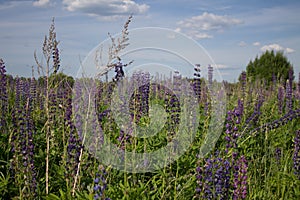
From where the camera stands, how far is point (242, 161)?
266 centimetres

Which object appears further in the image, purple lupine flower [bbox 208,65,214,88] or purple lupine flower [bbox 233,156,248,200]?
purple lupine flower [bbox 208,65,214,88]

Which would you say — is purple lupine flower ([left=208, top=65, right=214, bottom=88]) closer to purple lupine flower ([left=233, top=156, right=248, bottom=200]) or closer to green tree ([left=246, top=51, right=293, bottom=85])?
purple lupine flower ([left=233, top=156, right=248, bottom=200])

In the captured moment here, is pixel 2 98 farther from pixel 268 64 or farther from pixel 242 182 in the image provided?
pixel 268 64

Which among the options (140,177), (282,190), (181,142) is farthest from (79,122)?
(282,190)

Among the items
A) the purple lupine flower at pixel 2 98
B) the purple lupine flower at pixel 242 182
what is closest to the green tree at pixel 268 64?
the purple lupine flower at pixel 2 98

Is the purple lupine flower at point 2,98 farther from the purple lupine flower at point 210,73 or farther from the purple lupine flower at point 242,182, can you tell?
the purple lupine flower at point 210,73

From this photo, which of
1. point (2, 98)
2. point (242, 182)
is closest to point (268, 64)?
point (2, 98)

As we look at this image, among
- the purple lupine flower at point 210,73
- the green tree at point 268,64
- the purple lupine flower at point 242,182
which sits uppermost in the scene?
the green tree at point 268,64

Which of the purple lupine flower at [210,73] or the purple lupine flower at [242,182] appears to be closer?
the purple lupine flower at [242,182]

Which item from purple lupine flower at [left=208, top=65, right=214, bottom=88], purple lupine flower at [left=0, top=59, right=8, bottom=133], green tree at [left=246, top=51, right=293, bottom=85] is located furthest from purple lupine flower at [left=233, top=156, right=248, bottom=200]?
green tree at [left=246, top=51, right=293, bottom=85]

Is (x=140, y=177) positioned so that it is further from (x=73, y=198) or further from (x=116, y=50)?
(x=116, y=50)

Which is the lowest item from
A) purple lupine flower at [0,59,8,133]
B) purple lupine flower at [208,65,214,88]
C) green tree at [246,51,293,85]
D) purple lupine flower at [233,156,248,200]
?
purple lupine flower at [233,156,248,200]

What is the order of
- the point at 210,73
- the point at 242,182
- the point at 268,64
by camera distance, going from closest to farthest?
the point at 242,182 < the point at 210,73 < the point at 268,64

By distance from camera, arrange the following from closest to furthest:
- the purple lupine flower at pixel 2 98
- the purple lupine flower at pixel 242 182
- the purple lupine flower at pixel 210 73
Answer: the purple lupine flower at pixel 242 182 < the purple lupine flower at pixel 2 98 < the purple lupine flower at pixel 210 73
